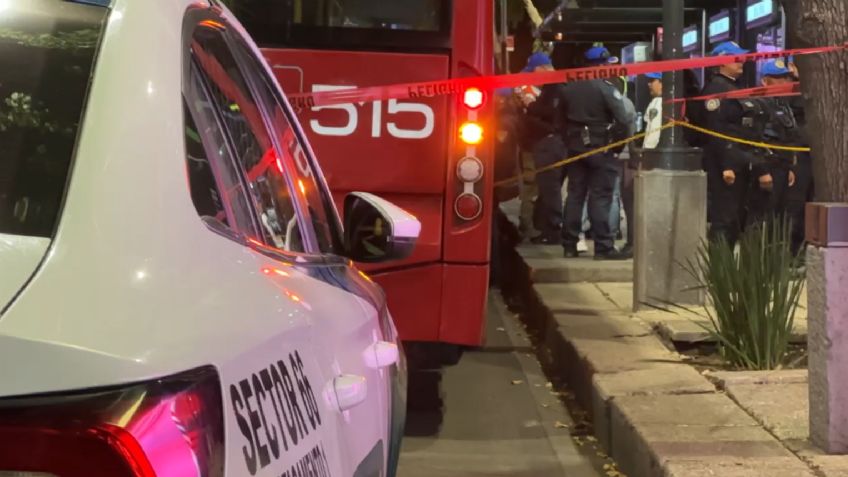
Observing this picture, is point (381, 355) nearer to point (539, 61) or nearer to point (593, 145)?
point (593, 145)

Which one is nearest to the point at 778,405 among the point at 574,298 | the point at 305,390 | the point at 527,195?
the point at 574,298

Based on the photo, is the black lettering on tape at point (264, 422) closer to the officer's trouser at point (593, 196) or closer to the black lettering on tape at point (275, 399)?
the black lettering on tape at point (275, 399)

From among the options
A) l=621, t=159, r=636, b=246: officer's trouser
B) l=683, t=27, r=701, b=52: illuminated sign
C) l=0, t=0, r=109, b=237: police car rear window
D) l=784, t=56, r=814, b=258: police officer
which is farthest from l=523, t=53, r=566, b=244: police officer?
l=0, t=0, r=109, b=237: police car rear window

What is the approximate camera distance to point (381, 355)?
110 inches

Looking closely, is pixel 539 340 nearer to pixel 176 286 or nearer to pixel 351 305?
pixel 351 305

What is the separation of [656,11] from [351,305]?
570 inches

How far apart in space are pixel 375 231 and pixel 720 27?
1374 cm

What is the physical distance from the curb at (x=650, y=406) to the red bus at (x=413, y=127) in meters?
0.84

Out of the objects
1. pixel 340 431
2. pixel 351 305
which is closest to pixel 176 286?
pixel 340 431

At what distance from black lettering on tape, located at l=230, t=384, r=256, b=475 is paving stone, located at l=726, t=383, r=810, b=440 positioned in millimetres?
3709

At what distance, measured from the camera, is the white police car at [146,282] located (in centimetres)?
136

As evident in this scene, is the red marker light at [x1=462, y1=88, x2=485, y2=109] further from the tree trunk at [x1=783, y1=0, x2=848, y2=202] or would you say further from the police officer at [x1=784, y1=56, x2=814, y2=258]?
the police officer at [x1=784, y1=56, x2=814, y2=258]

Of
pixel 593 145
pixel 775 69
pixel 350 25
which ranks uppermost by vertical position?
pixel 775 69

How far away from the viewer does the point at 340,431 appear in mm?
2160
